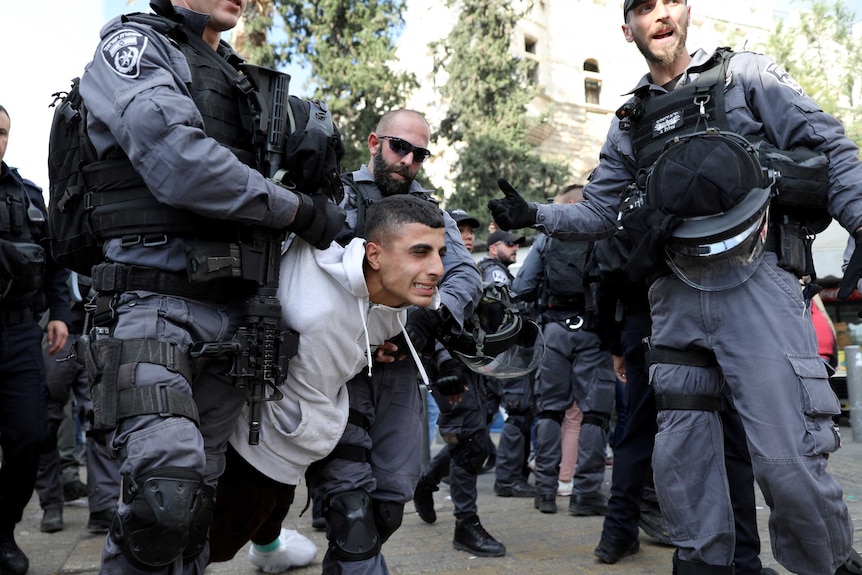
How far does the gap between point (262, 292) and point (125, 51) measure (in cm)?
81

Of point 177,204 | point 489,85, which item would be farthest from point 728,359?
point 489,85

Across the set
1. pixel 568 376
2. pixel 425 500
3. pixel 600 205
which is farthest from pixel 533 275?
pixel 600 205

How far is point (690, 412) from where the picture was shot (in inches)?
109

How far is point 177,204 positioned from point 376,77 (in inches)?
622

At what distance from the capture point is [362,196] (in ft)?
11.0

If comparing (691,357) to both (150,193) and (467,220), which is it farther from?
(467,220)

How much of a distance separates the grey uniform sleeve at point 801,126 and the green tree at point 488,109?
16.6m

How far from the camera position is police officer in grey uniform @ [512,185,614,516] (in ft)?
17.8

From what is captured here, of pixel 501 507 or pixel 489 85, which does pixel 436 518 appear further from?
pixel 489 85

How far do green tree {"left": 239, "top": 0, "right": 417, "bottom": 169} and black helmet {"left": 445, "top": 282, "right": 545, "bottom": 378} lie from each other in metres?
13.8

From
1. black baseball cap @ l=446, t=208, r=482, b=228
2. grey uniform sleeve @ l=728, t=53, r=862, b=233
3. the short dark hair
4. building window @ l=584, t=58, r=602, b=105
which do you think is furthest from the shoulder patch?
building window @ l=584, t=58, r=602, b=105

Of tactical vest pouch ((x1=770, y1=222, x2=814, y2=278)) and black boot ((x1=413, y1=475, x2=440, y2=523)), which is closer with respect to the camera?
tactical vest pouch ((x1=770, y1=222, x2=814, y2=278))

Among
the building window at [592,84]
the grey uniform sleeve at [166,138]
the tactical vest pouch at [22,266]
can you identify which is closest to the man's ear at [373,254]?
the grey uniform sleeve at [166,138]

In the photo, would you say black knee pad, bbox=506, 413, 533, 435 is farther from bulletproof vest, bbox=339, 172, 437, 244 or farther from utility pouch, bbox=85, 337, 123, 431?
utility pouch, bbox=85, 337, 123, 431
